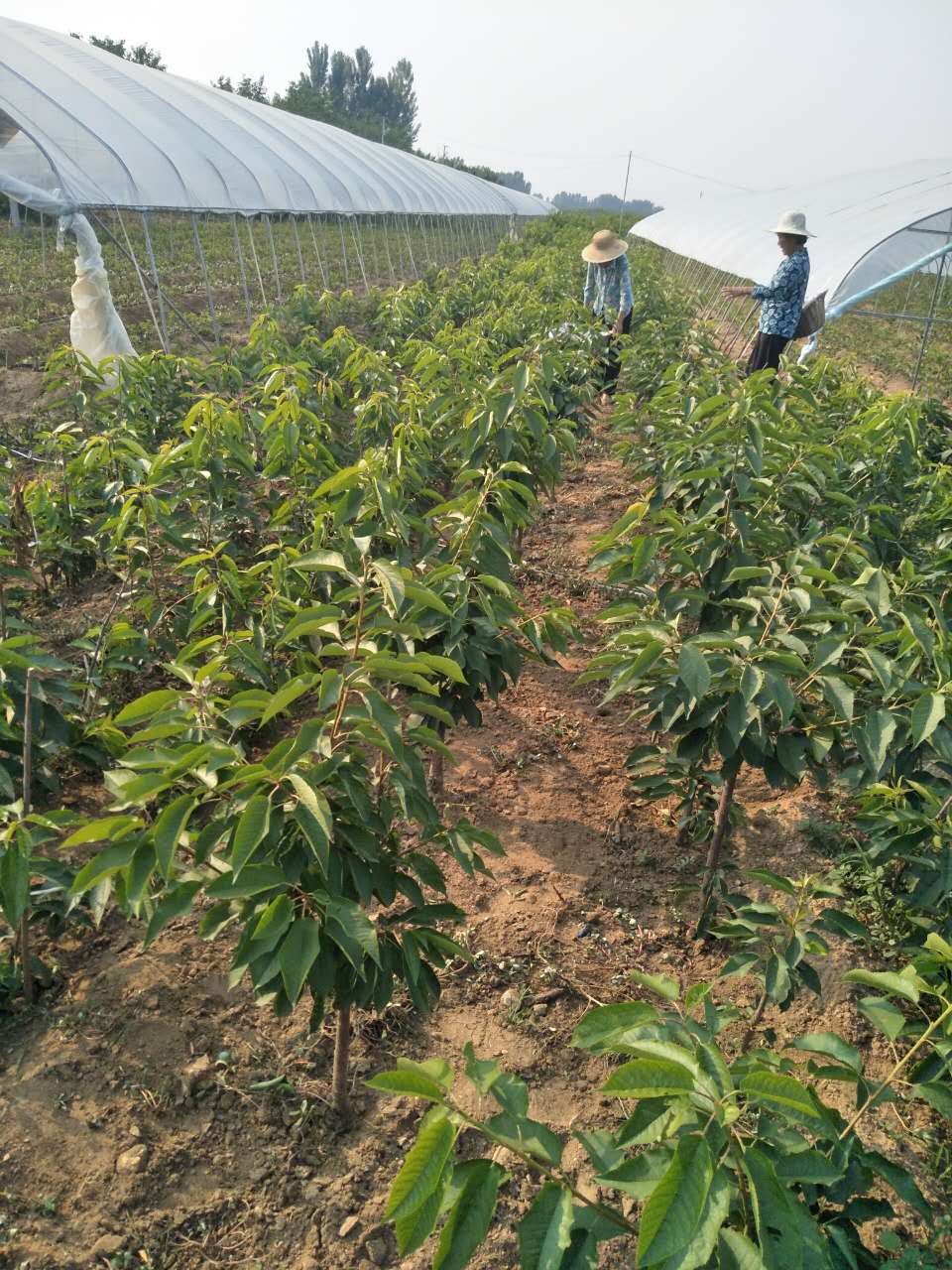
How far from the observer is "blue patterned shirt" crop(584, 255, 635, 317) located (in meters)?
8.16

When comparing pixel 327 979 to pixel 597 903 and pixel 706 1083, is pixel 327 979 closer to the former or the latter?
pixel 706 1083

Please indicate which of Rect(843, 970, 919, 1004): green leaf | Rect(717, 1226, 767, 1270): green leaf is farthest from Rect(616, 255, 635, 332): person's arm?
Rect(717, 1226, 767, 1270): green leaf

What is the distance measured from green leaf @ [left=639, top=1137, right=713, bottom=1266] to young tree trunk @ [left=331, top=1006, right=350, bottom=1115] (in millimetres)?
1094

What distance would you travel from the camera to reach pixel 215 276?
14.7m

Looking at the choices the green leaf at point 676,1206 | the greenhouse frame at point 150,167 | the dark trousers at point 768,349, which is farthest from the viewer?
the dark trousers at point 768,349

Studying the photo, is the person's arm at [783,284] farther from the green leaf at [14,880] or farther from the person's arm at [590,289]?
the green leaf at [14,880]

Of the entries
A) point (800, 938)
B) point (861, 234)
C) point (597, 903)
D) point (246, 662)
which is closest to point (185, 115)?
point (861, 234)

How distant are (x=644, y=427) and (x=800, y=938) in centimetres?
357

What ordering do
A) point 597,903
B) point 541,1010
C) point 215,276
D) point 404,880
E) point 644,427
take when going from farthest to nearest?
point 215,276 → point 644,427 → point 597,903 → point 541,1010 → point 404,880

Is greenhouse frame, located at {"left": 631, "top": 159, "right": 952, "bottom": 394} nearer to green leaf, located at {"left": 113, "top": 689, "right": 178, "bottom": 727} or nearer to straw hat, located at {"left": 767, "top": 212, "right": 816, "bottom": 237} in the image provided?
straw hat, located at {"left": 767, "top": 212, "right": 816, "bottom": 237}

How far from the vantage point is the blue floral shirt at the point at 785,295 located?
704 centimetres

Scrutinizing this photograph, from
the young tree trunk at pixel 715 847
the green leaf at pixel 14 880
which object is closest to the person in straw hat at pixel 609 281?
the young tree trunk at pixel 715 847

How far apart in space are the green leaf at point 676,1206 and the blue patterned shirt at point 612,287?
7967 mm

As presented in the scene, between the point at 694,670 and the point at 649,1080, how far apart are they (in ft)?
3.20
